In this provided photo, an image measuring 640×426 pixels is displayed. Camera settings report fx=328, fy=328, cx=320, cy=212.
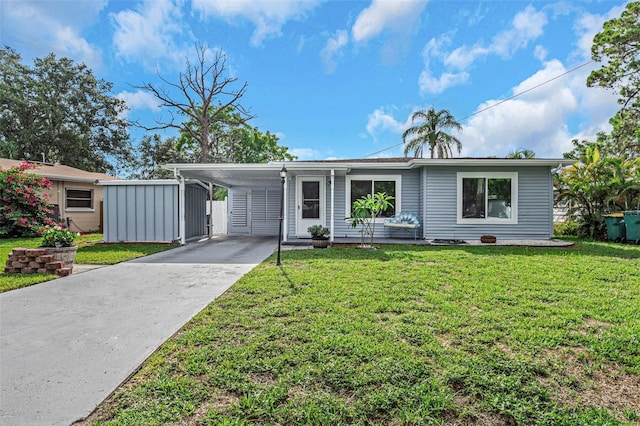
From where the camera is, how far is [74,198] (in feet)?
47.9

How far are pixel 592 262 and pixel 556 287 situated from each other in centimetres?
270

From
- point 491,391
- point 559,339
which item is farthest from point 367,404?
point 559,339

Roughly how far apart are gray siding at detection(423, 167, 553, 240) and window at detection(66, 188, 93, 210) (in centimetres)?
1483

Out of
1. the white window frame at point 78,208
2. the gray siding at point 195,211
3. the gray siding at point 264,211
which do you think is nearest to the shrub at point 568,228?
the gray siding at point 264,211

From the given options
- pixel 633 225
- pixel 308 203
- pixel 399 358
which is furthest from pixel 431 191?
pixel 399 358

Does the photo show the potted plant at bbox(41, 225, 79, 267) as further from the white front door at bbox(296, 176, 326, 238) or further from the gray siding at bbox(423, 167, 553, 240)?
the gray siding at bbox(423, 167, 553, 240)

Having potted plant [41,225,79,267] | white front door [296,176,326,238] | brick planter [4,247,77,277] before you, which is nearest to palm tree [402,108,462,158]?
white front door [296,176,326,238]

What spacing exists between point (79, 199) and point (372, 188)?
13180 mm

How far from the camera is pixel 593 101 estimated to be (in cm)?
1591

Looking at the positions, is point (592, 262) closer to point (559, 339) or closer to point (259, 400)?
point (559, 339)

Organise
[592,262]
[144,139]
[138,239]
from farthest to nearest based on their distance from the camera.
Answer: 1. [144,139]
2. [138,239]
3. [592,262]

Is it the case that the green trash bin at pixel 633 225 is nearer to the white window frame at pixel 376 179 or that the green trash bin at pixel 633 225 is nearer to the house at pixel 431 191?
the house at pixel 431 191

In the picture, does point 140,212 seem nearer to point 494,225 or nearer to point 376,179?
point 376,179

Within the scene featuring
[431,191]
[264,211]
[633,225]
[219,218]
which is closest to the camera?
[633,225]
